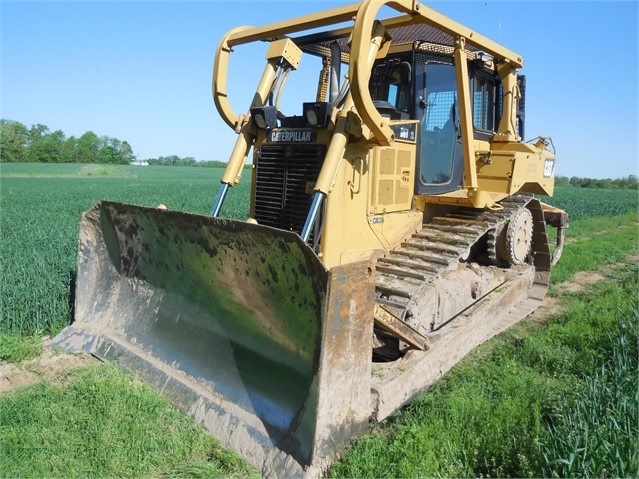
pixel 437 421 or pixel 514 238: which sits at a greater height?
pixel 514 238

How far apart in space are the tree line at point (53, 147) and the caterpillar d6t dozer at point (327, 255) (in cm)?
6535

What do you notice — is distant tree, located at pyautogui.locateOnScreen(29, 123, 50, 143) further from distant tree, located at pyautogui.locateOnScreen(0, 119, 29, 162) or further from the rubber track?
the rubber track

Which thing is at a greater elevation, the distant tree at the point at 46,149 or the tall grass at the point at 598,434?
the distant tree at the point at 46,149

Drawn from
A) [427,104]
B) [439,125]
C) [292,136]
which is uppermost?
[427,104]

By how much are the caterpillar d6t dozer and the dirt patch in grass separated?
13cm

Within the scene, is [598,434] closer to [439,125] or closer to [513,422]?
[513,422]

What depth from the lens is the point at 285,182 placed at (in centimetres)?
441

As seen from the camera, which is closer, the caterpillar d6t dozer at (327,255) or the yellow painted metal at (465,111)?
the caterpillar d6t dozer at (327,255)

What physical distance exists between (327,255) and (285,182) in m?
0.80

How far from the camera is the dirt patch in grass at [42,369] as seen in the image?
413 cm

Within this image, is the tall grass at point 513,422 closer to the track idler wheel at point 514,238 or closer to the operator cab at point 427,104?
the track idler wheel at point 514,238

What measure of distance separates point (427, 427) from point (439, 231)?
223cm

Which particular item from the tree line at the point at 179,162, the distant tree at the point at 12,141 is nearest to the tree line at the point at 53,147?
the distant tree at the point at 12,141

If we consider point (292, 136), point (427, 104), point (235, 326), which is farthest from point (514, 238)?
point (235, 326)
